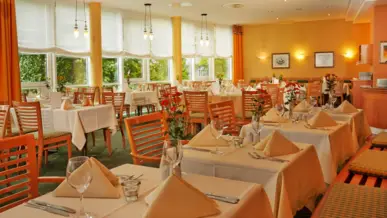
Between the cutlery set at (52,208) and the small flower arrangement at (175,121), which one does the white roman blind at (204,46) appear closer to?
the small flower arrangement at (175,121)

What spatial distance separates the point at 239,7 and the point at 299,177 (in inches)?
386

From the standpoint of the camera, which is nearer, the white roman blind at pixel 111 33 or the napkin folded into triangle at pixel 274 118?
the napkin folded into triangle at pixel 274 118

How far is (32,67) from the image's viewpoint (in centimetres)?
912

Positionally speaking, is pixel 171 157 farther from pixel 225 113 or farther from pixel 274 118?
pixel 225 113

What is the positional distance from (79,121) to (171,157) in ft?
12.1

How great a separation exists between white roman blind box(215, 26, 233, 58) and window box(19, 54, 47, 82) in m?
8.07

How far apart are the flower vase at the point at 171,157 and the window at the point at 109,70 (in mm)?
9622

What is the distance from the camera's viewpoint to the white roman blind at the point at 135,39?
38.0ft

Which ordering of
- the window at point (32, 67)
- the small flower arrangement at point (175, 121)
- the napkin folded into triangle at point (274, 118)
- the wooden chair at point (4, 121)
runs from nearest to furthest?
1. the small flower arrangement at point (175, 121)
2. the napkin folded into triangle at point (274, 118)
3. the wooden chair at point (4, 121)
4. the window at point (32, 67)

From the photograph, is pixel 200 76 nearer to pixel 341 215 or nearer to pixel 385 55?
pixel 385 55

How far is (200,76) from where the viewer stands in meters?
15.3

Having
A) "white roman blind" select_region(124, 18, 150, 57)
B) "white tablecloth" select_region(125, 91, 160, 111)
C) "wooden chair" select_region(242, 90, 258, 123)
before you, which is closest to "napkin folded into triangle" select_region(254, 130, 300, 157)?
"wooden chair" select_region(242, 90, 258, 123)

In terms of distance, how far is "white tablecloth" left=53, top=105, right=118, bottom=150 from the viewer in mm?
5227

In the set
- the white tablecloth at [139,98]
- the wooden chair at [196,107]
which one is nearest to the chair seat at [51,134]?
the wooden chair at [196,107]
